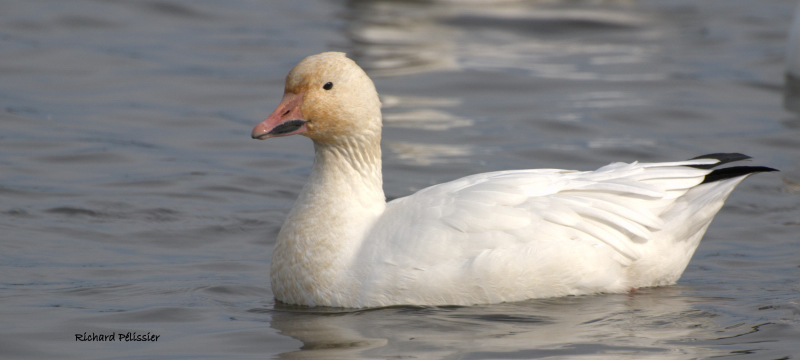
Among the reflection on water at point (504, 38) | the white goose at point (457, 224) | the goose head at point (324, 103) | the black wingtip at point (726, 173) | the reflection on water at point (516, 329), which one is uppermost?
the reflection on water at point (504, 38)

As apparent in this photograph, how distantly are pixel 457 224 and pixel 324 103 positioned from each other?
961mm

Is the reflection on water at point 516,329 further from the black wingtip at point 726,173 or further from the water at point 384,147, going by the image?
the black wingtip at point 726,173

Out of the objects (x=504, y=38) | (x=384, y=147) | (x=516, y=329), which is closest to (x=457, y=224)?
(x=516, y=329)

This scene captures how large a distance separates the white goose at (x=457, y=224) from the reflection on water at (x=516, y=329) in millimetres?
105

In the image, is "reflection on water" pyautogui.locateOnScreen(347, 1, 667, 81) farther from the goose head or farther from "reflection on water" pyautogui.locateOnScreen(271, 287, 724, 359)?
"reflection on water" pyautogui.locateOnScreen(271, 287, 724, 359)

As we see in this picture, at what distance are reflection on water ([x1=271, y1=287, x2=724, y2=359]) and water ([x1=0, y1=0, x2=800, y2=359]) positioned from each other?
17 millimetres

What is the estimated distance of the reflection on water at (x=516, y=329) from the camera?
456 cm

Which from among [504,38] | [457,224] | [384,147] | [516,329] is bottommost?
[516,329]

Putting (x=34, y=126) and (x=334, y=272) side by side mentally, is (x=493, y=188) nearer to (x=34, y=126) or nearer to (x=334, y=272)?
(x=334, y=272)

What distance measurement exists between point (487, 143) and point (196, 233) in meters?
3.42

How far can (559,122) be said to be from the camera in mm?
10016

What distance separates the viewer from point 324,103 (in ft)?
17.2

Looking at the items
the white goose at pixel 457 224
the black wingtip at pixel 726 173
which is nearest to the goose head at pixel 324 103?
the white goose at pixel 457 224

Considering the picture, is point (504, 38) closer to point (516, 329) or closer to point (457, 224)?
point (457, 224)
